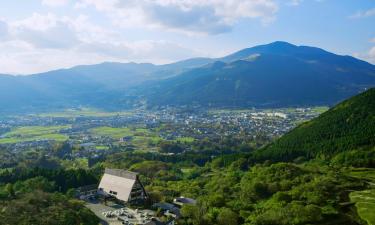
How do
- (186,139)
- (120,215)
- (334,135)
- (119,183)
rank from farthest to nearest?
(186,139)
(334,135)
(119,183)
(120,215)

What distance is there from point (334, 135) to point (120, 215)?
64.0 metres

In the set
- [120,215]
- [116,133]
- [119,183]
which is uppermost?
[119,183]

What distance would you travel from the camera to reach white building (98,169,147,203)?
2139 inches

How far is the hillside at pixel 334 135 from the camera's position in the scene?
283ft

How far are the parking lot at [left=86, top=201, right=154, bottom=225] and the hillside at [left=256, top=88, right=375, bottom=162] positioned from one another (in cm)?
4435

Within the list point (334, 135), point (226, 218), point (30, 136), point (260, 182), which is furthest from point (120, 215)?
point (30, 136)

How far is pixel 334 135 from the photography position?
96.4 meters

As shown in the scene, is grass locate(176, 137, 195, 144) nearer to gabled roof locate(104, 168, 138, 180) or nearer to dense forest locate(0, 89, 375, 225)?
dense forest locate(0, 89, 375, 225)

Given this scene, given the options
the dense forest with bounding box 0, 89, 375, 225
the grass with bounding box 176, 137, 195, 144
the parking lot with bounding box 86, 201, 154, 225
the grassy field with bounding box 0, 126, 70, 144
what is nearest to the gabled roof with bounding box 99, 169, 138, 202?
the parking lot with bounding box 86, 201, 154, 225

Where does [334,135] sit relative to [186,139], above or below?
above

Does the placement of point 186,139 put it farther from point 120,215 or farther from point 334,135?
point 120,215

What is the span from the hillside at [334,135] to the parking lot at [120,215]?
146ft

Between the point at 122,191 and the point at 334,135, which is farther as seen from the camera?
the point at 334,135

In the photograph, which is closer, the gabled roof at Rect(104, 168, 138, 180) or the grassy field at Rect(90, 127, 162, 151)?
the gabled roof at Rect(104, 168, 138, 180)
